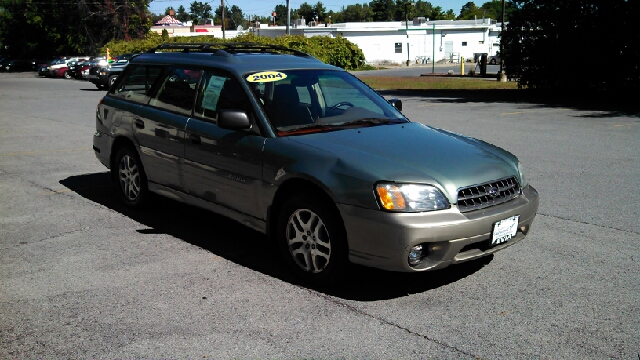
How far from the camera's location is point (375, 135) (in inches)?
220

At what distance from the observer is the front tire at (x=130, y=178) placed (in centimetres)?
716

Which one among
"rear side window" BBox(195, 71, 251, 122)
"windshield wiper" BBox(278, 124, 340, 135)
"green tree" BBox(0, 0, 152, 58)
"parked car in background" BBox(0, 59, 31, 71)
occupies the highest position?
"green tree" BBox(0, 0, 152, 58)

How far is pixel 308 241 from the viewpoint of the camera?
5.11 m

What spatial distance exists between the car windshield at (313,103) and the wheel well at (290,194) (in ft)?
1.65

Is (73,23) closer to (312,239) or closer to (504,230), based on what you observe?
(312,239)

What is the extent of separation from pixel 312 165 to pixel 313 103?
1.15m

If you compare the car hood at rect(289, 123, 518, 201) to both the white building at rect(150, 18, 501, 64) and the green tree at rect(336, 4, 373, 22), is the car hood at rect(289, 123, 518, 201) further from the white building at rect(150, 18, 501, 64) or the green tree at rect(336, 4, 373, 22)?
the green tree at rect(336, 4, 373, 22)

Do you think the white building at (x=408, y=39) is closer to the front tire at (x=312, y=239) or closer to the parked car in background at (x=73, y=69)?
the parked car in background at (x=73, y=69)

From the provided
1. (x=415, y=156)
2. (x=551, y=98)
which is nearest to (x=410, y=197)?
(x=415, y=156)

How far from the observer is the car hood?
4793 millimetres

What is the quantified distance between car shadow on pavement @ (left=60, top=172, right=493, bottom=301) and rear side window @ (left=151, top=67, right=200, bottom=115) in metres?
0.97

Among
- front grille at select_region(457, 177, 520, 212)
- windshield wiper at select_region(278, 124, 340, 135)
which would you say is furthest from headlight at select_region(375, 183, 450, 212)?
windshield wiper at select_region(278, 124, 340, 135)

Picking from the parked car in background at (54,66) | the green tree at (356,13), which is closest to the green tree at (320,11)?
the green tree at (356,13)

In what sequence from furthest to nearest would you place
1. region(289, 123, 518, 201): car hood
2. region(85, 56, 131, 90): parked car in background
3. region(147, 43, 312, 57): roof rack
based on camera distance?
region(85, 56, 131, 90): parked car in background
region(147, 43, 312, 57): roof rack
region(289, 123, 518, 201): car hood
